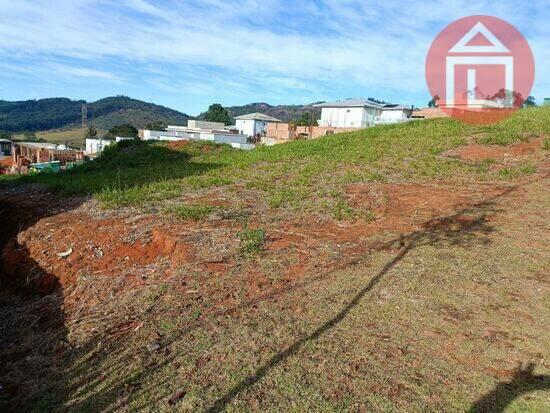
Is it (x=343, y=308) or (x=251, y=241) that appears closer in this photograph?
(x=343, y=308)

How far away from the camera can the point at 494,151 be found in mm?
10109

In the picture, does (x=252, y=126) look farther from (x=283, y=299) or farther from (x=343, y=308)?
(x=343, y=308)

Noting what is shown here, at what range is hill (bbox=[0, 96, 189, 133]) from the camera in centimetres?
10231

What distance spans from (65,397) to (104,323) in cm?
87

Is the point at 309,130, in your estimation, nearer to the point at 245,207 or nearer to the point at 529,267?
the point at 245,207

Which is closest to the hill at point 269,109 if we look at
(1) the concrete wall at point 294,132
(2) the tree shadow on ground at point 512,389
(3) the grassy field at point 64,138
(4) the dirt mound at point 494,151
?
(3) the grassy field at point 64,138

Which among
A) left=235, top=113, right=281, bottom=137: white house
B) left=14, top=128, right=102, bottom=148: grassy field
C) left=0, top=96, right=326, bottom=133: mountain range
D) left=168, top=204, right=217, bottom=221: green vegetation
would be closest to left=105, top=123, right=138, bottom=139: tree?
left=14, top=128, right=102, bottom=148: grassy field

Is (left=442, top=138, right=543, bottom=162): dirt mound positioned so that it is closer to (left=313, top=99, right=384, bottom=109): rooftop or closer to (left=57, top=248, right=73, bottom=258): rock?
(left=57, top=248, right=73, bottom=258): rock

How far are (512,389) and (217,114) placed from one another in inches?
3555

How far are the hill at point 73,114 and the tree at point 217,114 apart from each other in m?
15.9

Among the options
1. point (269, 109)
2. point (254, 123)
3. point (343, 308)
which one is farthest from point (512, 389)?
point (269, 109)

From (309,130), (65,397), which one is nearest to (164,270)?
(65,397)

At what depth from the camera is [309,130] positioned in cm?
3011

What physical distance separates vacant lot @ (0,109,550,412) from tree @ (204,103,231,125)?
82.4 m
